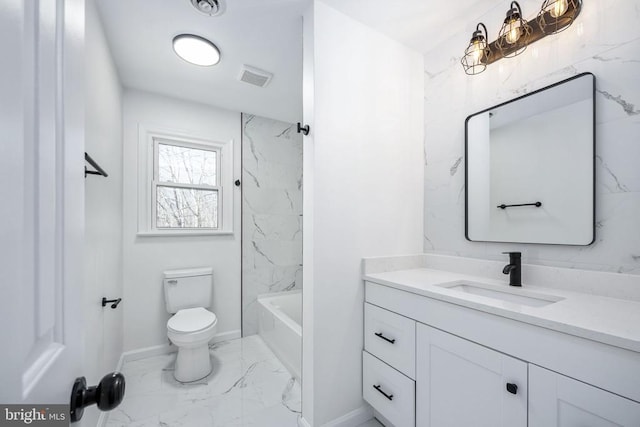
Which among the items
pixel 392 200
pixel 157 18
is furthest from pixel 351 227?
pixel 157 18

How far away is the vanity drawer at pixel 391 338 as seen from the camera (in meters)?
1.32

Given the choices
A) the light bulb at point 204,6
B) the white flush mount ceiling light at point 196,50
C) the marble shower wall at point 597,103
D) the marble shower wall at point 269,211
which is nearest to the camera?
the marble shower wall at point 597,103

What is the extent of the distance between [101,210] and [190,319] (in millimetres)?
1090

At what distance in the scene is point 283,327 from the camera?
7.28 ft

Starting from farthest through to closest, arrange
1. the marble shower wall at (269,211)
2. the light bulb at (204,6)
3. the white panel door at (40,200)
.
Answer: the marble shower wall at (269,211), the light bulb at (204,6), the white panel door at (40,200)

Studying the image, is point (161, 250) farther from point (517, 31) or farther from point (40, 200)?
point (517, 31)

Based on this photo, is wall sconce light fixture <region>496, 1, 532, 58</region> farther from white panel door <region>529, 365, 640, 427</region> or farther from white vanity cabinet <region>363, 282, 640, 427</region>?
white panel door <region>529, 365, 640, 427</region>

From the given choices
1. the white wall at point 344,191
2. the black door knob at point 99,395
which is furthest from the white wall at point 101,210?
the white wall at point 344,191

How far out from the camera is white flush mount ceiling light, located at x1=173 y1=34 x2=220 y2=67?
174 cm

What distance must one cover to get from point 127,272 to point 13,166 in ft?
8.20

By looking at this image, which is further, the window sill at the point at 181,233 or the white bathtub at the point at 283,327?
the window sill at the point at 181,233

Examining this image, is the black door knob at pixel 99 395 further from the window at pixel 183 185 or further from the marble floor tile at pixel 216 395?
the window at pixel 183 185

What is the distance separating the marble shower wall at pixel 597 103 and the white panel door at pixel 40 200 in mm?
1833

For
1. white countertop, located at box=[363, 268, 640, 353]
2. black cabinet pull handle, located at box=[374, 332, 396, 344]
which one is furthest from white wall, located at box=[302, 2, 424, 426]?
white countertop, located at box=[363, 268, 640, 353]
